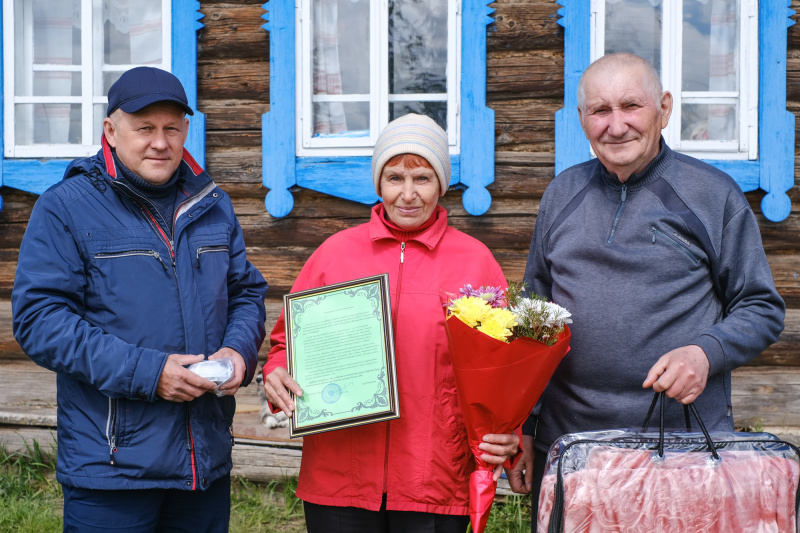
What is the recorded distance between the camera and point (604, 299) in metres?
2.08

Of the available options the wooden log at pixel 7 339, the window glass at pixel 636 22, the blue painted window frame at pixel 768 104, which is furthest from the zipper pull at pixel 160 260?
the window glass at pixel 636 22

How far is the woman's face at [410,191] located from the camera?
226cm

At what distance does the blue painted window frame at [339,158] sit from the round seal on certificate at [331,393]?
2215 millimetres

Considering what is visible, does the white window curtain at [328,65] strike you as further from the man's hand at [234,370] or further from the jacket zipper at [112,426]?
the jacket zipper at [112,426]

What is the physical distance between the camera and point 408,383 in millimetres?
2195

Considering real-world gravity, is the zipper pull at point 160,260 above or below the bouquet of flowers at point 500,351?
above

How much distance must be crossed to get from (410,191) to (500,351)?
0.65 meters

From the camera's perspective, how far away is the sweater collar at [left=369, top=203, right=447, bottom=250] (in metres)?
2.27

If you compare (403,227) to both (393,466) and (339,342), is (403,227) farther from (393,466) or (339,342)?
(393,466)

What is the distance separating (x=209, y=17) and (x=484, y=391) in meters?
3.36

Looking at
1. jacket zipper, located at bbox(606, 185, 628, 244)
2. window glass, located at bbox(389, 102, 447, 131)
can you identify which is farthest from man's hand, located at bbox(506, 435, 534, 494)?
window glass, located at bbox(389, 102, 447, 131)

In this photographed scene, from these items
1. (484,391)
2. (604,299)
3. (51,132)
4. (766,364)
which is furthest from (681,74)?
(51,132)

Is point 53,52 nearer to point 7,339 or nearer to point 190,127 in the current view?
point 190,127

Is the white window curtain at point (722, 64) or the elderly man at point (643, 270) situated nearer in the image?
the elderly man at point (643, 270)
